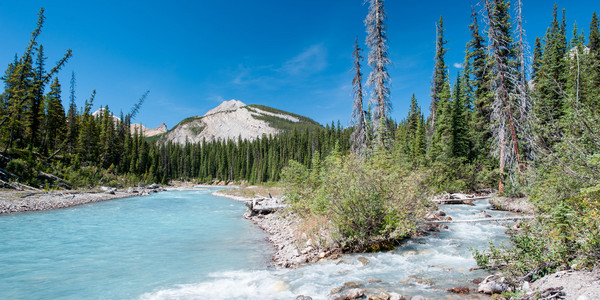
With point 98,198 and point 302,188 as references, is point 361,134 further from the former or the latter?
point 98,198

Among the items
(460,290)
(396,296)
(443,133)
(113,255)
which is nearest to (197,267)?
(113,255)

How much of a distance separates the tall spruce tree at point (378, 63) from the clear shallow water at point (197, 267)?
6.87 meters

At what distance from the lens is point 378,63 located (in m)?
17.3

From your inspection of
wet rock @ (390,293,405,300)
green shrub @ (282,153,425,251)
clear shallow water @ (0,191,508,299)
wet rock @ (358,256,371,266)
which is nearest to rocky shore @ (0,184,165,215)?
clear shallow water @ (0,191,508,299)

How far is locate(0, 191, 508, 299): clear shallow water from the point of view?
670 centimetres

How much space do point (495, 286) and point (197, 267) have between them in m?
7.69

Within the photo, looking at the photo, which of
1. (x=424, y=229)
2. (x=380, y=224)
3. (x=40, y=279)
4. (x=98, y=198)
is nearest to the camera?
(x=40, y=279)

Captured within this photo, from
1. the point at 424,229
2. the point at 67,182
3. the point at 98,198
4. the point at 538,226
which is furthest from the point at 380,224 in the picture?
the point at 67,182

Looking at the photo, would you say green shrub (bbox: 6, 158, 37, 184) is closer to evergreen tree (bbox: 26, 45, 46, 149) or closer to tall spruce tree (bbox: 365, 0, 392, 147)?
evergreen tree (bbox: 26, 45, 46, 149)

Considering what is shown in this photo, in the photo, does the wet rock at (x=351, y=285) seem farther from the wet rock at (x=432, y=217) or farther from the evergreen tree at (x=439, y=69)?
the evergreen tree at (x=439, y=69)

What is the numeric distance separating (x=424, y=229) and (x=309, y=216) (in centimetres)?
457

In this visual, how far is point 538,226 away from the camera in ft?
19.7

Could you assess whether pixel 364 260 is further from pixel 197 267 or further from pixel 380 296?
pixel 197 267

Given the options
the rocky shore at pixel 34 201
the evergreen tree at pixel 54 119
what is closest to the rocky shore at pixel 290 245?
the rocky shore at pixel 34 201
